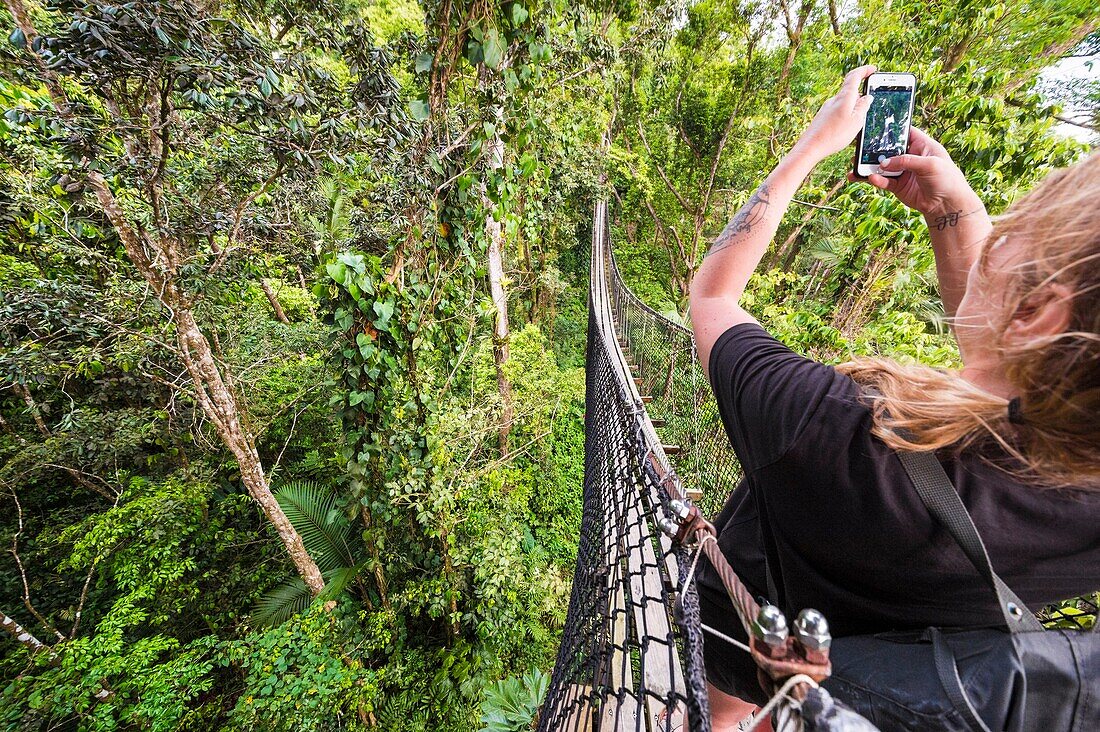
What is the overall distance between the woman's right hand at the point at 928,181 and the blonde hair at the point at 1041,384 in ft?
0.97

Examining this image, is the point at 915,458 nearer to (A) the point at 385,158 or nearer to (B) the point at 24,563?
(A) the point at 385,158

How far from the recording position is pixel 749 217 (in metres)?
0.64

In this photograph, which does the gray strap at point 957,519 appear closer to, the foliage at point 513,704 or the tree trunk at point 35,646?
the foliage at point 513,704

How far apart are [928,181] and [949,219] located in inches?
3.0

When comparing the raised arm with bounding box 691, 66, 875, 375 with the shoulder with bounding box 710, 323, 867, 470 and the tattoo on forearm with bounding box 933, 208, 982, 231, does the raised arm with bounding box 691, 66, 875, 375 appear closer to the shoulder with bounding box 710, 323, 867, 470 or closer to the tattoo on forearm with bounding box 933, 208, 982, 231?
the shoulder with bounding box 710, 323, 867, 470

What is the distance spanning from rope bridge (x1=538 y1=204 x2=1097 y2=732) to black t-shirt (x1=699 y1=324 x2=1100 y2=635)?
0.12 meters

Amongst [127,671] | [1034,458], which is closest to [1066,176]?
[1034,458]

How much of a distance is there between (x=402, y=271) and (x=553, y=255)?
5.00 metres

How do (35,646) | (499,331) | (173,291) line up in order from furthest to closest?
(499,331) → (35,646) → (173,291)

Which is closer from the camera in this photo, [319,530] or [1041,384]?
[1041,384]

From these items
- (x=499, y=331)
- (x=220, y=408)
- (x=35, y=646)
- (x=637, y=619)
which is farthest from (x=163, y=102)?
(x=35, y=646)

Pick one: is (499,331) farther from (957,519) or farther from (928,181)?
(957,519)

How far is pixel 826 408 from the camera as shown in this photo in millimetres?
448

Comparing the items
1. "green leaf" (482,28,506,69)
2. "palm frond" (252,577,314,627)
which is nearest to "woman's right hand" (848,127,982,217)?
"green leaf" (482,28,506,69)
